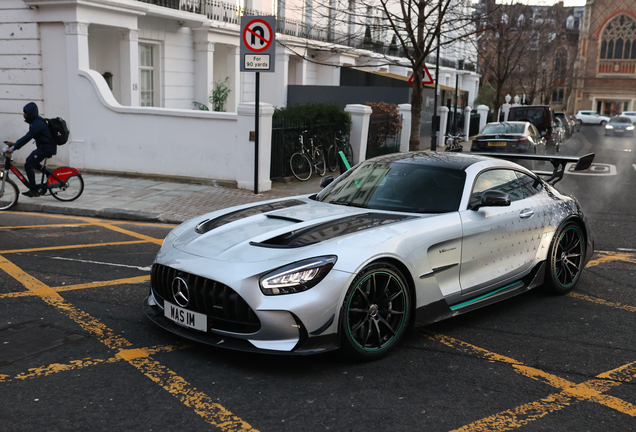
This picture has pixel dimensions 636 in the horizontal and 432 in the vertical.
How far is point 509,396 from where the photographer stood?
3904 millimetres

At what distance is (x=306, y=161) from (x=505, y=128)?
7.33m

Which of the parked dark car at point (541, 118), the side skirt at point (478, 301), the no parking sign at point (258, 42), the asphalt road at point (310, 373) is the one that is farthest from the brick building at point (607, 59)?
the asphalt road at point (310, 373)

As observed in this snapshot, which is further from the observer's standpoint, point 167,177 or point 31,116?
point 167,177

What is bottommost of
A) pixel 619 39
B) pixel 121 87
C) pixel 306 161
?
pixel 306 161

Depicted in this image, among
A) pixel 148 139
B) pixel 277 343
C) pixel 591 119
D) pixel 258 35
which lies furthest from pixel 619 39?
pixel 277 343

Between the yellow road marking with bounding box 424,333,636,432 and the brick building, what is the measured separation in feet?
291

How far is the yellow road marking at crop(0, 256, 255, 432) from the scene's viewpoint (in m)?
3.50

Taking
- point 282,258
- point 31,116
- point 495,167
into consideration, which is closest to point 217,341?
point 282,258

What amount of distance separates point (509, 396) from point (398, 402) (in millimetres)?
710

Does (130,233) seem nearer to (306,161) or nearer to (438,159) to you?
(438,159)

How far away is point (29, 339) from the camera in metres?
4.63

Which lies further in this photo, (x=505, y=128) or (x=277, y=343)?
(x=505, y=128)

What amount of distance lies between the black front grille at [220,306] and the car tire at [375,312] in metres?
0.61

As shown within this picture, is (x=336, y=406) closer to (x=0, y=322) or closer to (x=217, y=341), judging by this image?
(x=217, y=341)
